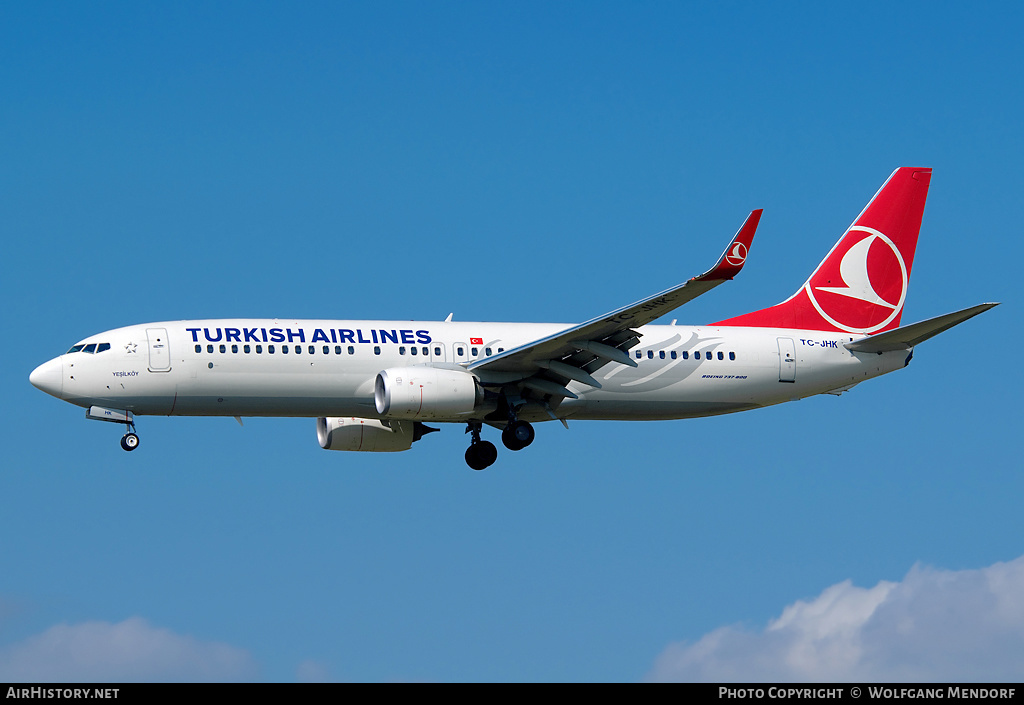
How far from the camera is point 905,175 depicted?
4784 centimetres

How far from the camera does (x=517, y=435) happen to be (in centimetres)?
4066

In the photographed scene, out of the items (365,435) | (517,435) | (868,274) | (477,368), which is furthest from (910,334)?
(365,435)

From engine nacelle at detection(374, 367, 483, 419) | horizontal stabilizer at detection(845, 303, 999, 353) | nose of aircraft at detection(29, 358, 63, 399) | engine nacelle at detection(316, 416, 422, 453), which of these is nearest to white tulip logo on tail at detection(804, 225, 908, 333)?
horizontal stabilizer at detection(845, 303, 999, 353)

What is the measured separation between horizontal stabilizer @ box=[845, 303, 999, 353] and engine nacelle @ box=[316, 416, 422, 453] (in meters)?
14.1

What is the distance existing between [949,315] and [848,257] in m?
7.49

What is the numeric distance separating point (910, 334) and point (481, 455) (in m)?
13.4

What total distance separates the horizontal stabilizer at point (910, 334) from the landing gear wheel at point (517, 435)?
10736 millimetres

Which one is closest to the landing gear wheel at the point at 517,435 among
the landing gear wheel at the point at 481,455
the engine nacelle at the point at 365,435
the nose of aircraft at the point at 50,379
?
the landing gear wheel at the point at 481,455

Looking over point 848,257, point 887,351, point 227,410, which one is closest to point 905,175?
point 848,257

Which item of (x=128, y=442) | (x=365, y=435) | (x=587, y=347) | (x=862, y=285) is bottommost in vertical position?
(x=128, y=442)

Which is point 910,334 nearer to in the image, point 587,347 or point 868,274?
point 868,274

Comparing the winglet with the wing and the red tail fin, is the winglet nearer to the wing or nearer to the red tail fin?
the wing

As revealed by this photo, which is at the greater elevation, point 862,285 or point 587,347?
point 862,285
